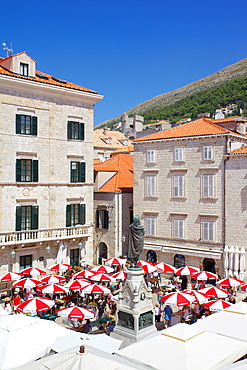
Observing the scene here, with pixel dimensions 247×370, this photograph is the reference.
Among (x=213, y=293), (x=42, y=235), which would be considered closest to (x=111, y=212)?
(x=42, y=235)

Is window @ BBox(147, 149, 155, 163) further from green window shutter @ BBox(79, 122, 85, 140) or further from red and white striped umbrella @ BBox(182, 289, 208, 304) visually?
red and white striped umbrella @ BBox(182, 289, 208, 304)

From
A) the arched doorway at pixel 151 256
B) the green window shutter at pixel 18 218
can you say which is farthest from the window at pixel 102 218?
the green window shutter at pixel 18 218

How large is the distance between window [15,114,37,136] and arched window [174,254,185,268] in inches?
586

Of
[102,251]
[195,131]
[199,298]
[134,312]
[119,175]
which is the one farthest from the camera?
[119,175]

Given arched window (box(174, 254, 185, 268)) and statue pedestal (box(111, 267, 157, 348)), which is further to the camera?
arched window (box(174, 254, 185, 268))

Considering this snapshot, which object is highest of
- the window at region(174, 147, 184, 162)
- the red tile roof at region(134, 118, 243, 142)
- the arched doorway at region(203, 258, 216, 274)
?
the red tile roof at region(134, 118, 243, 142)

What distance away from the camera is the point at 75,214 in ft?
104

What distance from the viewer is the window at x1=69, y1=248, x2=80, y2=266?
31.7 metres

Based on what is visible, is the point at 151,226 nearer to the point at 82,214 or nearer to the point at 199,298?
the point at 82,214

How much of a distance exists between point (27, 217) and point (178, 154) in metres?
12.7

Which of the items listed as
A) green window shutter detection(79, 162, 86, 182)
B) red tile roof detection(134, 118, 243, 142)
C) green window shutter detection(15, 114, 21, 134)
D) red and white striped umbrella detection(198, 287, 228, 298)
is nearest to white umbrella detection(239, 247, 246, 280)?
red and white striped umbrella detection(198, 287, 228, 298)

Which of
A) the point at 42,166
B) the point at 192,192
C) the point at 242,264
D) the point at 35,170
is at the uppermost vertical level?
the point at 42,166

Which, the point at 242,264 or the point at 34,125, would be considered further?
the point at 34,125

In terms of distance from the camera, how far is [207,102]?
135 m
